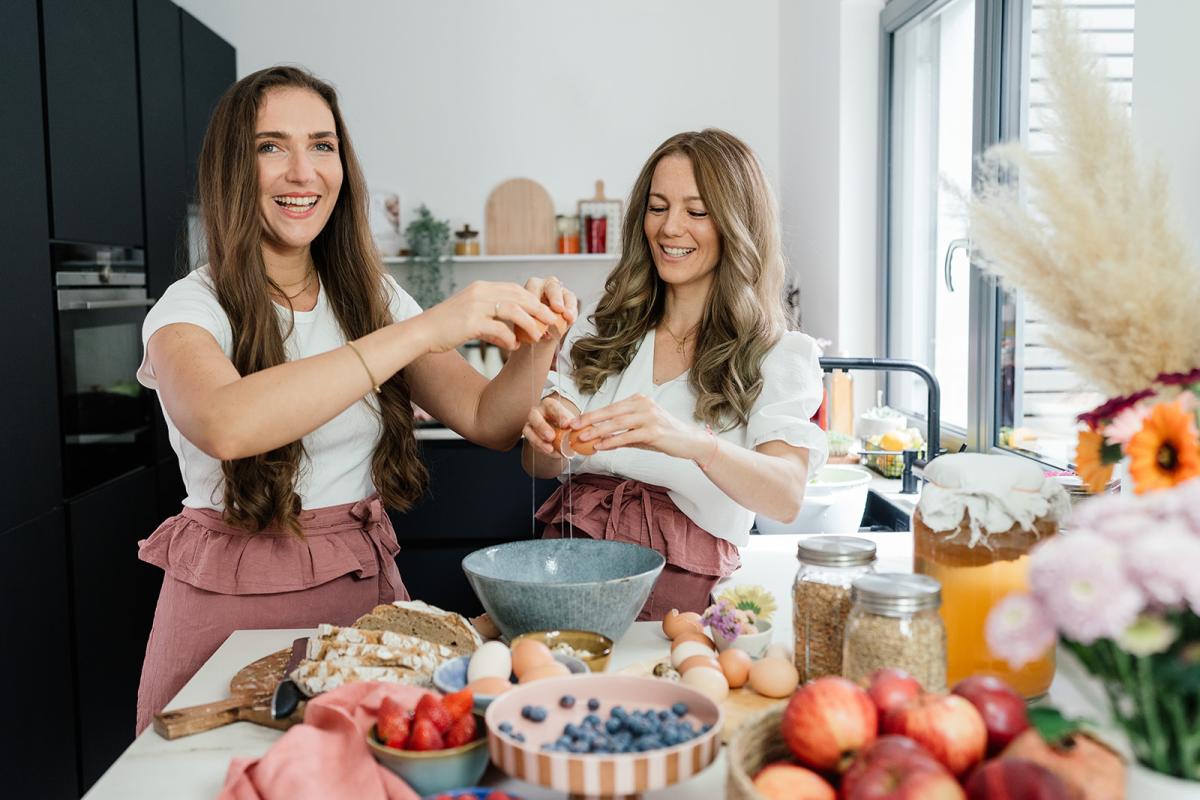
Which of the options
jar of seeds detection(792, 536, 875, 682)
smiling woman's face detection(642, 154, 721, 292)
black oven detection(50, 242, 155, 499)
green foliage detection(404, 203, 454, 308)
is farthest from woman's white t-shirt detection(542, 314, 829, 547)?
green foliage detection(404, 203, 454, 308)

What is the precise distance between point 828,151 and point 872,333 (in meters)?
0.72

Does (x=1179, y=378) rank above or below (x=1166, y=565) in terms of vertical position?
above

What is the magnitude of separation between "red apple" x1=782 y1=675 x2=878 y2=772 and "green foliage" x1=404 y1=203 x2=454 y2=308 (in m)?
3.70

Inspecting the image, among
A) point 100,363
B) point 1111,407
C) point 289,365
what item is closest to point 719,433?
point 289,365

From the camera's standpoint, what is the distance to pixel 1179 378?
37.3 inches

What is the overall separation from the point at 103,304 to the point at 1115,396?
2674 mm

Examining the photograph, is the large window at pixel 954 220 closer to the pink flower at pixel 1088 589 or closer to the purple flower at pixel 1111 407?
the purple flower at pixel 1111 407

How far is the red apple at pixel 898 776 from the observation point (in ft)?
2.28

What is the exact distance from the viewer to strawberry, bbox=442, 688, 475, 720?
952 mm

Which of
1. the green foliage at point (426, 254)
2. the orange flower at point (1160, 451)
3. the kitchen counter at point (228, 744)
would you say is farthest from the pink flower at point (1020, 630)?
the green foliage at point (426, 254)

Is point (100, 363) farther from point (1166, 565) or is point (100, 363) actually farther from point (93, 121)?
point (1166, 565)

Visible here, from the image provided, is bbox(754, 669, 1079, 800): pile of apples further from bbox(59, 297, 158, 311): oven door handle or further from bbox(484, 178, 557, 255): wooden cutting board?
bbox(484, 178, 557, 255): wooden cutting board

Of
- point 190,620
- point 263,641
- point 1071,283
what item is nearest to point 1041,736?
point 1071,283

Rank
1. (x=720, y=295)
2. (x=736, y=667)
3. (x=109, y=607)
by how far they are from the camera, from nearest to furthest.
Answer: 1. (x=736, y=667)
2. (x=720, y=295)
3. (x=109, y=607)
